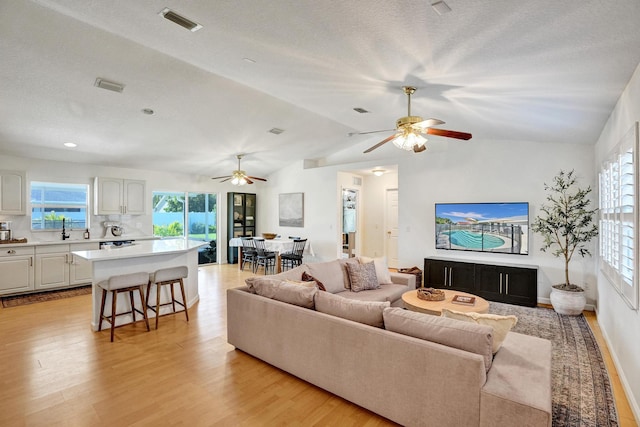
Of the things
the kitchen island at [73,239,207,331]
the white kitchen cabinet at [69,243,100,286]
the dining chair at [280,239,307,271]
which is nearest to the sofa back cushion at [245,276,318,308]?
the kitchen island at [73,239,207,331]

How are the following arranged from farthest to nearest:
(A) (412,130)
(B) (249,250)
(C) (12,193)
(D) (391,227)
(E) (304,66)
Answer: (D) (391,227)
(B) (249,250)
(C) (12,193)
(A) (412,130)
(E) (304,66)

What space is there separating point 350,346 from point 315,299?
0.56m

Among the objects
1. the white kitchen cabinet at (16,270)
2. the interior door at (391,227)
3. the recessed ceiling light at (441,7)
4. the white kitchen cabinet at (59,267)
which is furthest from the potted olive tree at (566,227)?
the white kitchen cabinet at (16,270)

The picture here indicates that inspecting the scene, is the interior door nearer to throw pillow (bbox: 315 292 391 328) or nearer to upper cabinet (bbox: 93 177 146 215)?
upper cabinet (bbox: 93 177 146 215)

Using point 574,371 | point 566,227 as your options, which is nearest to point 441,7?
point 574,371

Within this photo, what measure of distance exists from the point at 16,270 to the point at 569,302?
854 centimetres

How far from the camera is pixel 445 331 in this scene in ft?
6.81

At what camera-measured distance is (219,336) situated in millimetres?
3764

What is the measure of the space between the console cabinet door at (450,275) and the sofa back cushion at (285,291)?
3269mm

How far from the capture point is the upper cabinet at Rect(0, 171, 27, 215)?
5.50 meters

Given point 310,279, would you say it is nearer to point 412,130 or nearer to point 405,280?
point 405,280

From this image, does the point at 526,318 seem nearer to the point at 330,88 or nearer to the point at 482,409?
the point at 482,409

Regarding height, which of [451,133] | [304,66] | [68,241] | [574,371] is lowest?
[574,371]

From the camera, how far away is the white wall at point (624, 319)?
2.38 m
